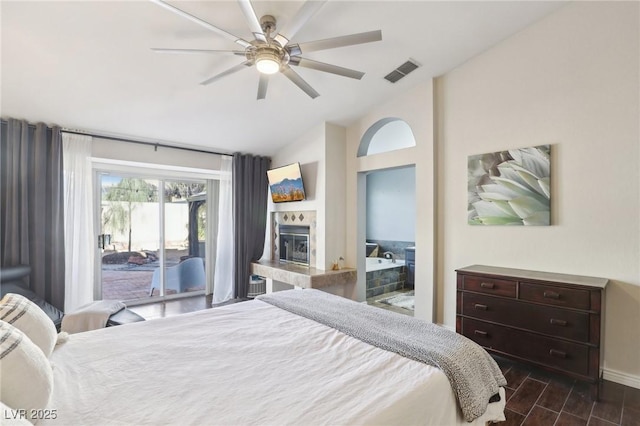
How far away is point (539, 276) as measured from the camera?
8.44ft

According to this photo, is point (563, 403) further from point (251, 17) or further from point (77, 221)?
point (77, 221)

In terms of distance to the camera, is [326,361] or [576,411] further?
[576,411]

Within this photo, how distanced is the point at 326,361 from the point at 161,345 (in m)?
0.88

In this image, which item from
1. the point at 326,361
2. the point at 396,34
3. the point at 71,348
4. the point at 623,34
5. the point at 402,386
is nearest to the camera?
the point at 402,386

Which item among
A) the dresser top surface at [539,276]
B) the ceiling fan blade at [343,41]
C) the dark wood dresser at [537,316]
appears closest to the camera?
the ceiling fan blade at [343,41]

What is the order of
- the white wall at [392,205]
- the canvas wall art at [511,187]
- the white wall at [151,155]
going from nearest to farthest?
the canvas wall art at [511,187]
the white wall at [151,155]
the white wall at [392,205]

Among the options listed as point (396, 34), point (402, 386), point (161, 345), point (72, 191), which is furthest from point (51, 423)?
point (72, 191)

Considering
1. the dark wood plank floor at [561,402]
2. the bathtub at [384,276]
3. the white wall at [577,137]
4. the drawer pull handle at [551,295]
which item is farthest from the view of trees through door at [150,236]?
the drawer pull handle at [551,295]

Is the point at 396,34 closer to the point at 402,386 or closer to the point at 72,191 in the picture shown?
the point at 402,386

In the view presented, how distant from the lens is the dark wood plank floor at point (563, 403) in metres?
2.00

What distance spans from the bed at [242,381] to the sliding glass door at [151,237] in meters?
3.40

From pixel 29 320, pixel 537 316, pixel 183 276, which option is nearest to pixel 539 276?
pixel 537 316

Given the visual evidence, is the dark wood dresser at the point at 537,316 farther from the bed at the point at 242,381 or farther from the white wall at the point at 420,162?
the bed at the point at 242,381

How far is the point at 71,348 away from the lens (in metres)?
1.56
